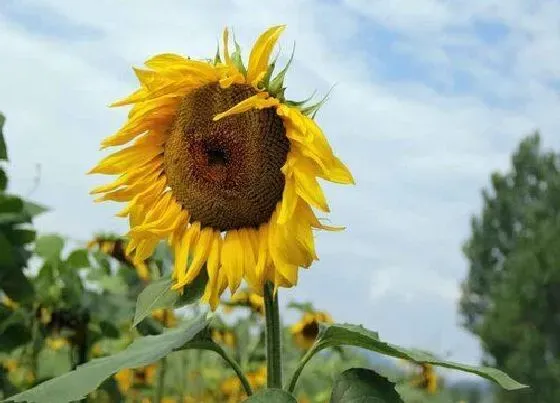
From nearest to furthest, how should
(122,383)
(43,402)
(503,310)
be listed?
(43,402), (122,383), (503,310)

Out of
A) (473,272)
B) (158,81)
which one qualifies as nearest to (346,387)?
(158,81)

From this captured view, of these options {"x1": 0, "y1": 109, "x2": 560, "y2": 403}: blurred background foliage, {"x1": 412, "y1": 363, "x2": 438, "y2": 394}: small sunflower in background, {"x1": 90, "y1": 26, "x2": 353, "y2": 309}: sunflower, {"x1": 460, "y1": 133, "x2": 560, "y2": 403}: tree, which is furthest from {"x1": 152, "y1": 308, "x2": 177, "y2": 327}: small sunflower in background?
{"x1": 460, "y1": 133, "x2": 560, "y2": 403}: tree

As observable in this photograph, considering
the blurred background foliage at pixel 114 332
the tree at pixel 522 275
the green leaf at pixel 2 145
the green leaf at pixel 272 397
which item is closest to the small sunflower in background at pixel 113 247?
the blurred background foliage at pixel 114 332

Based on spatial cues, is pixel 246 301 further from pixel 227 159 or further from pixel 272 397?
pixel 272 397

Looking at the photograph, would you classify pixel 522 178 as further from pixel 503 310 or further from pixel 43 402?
pixel 43 402

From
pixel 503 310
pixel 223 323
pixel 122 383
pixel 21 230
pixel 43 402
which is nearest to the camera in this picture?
pixel 43 402

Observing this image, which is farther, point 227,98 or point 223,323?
point 223,323

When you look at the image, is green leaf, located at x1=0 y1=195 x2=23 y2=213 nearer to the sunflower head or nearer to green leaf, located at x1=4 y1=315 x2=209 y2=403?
green leaf, located at x1=4 y1=315 x2=209 y2=403
